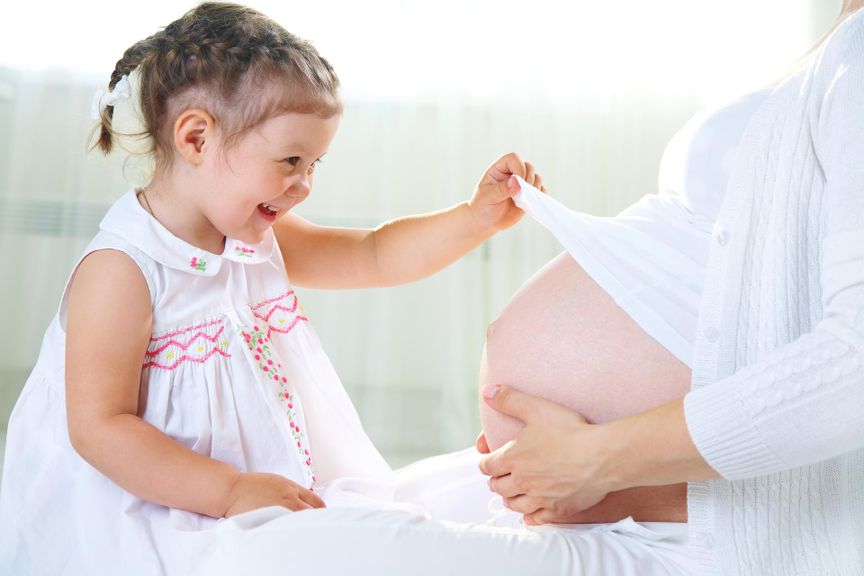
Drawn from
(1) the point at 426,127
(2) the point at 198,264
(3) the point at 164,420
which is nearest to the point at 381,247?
(2) the point at 198,264

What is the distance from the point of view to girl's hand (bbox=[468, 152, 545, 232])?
4.06ft

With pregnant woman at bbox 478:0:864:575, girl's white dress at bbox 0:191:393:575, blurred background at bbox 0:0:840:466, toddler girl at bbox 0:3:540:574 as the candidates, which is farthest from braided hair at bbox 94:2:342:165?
blurred background at bbox 0:0:840:466

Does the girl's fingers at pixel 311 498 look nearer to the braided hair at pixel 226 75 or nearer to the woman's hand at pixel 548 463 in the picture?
the woman's hand at pixel 548 463

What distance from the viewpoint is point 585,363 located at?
3.27 ft

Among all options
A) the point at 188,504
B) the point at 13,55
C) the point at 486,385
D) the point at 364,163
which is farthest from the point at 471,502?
the point at 13,55

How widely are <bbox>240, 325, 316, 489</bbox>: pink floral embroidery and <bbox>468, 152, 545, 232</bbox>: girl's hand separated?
36 centimetres

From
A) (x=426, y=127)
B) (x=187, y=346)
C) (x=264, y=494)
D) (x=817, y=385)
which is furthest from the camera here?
(x=426, y=127)

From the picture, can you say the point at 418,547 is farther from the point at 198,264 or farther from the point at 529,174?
the point at 529,174

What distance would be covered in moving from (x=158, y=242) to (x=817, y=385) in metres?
0.74

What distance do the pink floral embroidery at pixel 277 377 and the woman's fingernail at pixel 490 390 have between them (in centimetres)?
25

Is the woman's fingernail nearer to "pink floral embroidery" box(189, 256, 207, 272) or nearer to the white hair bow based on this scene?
"pink floral embroidery" box(189, 256, 207, 272)

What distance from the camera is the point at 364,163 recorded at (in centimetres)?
262

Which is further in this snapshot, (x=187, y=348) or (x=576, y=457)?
(x=187, y=348)

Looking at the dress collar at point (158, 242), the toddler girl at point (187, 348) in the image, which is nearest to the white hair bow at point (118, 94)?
the toddler girl at point (187, 348)
